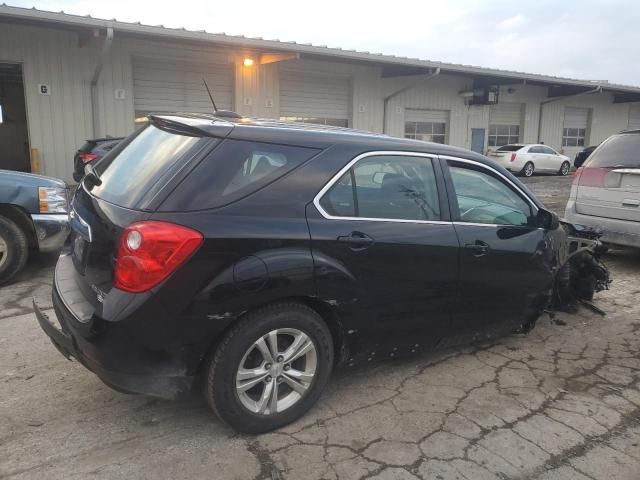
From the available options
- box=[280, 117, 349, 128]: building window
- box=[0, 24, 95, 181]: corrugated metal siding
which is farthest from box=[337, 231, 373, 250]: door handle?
box=[280, 117, 349, 128]: building window

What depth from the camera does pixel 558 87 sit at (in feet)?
81.3

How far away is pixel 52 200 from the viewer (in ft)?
18.1

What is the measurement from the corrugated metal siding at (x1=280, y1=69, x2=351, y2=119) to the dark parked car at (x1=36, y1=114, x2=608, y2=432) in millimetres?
14545

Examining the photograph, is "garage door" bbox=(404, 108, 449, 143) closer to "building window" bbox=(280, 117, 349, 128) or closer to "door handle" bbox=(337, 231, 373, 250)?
"building window" bbox=(280, 117, 349, 128)

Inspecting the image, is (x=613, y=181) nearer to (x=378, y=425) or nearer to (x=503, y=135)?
(x=378, y=425)

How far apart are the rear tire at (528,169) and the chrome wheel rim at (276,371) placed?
21.2 metres

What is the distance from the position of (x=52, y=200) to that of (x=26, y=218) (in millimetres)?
315

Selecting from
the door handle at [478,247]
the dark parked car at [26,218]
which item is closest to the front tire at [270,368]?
the door handle at [478,247]

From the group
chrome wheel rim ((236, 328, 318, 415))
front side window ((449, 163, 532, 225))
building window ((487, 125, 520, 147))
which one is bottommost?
chrome wheel rim ((236, 328, 318, 415))

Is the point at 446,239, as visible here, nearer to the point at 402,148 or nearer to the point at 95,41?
the point at 402,148

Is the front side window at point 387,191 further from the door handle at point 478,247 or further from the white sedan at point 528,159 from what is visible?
the white sedan at point 528,159

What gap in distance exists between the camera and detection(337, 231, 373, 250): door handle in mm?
2891

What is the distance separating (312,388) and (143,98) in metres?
13.8

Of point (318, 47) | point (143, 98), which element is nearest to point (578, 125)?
point (318, 47)
